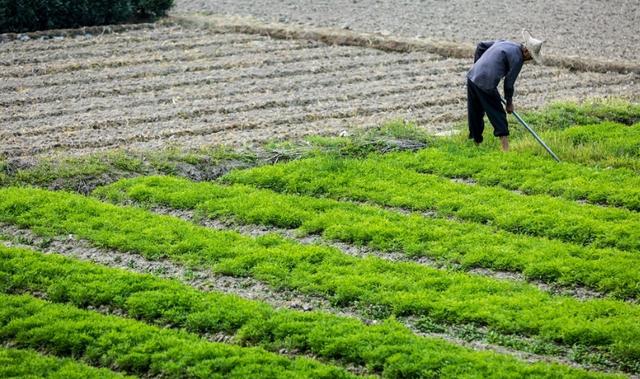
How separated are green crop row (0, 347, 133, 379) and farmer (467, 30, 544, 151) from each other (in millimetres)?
7022

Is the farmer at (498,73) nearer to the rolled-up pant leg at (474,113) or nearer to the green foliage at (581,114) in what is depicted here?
the rolled-up pant leg at (474,113)

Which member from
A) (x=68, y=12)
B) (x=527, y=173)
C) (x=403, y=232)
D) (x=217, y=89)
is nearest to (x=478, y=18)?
(x=217, y=89)

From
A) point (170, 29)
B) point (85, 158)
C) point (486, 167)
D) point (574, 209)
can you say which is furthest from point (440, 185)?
point (170, 29)

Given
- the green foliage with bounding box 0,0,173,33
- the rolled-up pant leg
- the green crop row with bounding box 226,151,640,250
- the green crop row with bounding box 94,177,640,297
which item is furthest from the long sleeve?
the green foliage with bounding box 0,0,173,33

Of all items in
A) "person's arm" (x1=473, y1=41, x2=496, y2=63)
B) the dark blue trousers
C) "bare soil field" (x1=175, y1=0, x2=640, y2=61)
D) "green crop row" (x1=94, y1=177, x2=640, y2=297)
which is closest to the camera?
"green crop row" (x1=94, y1=177, x2=640, y2=297)

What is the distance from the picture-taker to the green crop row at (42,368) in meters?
7.97

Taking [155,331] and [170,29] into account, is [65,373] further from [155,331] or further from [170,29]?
[170,29]

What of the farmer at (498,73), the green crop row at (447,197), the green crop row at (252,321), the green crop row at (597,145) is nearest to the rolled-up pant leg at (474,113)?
the farmer at (498,73)

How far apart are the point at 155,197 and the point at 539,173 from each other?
4946mm

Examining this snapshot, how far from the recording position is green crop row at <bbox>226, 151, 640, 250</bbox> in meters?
10.9

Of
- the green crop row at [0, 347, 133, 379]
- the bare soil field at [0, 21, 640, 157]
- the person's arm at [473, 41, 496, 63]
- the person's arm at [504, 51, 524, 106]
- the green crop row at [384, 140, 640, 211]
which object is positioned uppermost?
the person's arm at [473, 41, 496, 63]

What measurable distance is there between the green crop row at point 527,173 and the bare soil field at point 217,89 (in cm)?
128

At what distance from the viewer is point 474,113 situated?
13.6 metres

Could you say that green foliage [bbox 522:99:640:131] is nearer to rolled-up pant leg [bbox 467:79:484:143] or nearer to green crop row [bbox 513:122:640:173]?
green crop row [bbox 513:122:640:173]
